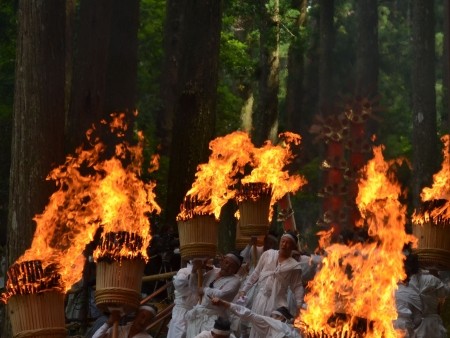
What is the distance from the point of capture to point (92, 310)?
16.6 m

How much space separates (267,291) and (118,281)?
3656 millimetres

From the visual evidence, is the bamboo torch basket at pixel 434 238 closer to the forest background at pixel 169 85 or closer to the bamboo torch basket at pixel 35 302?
the bamboo torch basket at pixel 35 302

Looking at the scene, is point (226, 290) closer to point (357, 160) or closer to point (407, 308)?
point (407, 308)

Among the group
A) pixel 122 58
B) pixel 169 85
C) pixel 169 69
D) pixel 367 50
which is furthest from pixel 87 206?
pixel 367 50

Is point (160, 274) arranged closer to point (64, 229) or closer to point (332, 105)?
point (64, 229)

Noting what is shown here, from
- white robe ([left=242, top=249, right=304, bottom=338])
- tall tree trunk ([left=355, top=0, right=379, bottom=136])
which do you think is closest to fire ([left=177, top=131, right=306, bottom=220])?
white robe ([left=242, top=249, right=304, bottom=338])

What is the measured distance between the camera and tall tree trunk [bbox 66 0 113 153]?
62.6 ft

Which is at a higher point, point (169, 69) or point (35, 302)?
point (169, 69)

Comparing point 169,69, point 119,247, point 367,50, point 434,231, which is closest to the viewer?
point 119,247

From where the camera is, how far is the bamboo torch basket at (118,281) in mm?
10345

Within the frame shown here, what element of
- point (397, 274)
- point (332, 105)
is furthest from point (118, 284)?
point (332, 105)

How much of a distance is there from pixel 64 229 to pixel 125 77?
7.00 metres

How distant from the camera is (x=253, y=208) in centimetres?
1291

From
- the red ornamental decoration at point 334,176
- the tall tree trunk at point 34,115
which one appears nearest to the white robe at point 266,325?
the tall tree trunk at point 34,115
